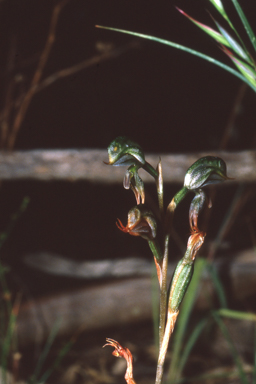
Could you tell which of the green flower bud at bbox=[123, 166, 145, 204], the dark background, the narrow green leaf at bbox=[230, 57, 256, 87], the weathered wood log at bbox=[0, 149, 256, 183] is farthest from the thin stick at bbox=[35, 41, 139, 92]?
the green flower bud at bbox=[123, 166, 145, 204]

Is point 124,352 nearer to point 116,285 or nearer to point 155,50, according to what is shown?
point 116,285

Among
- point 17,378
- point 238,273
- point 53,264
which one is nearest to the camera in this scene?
point 17,378

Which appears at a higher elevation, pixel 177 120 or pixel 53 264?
pixel 177 120

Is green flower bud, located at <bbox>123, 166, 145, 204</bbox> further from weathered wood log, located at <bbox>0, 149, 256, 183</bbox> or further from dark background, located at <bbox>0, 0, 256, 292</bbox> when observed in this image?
dark background, located at <bbox>0, 0, 256, 292</bbox>

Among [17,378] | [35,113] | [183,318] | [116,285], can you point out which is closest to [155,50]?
[35,113]

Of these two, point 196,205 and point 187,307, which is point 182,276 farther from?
point 187,307

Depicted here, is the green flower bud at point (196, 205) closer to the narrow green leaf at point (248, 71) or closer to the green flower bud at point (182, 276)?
the green flower bud at point (182, 276)
